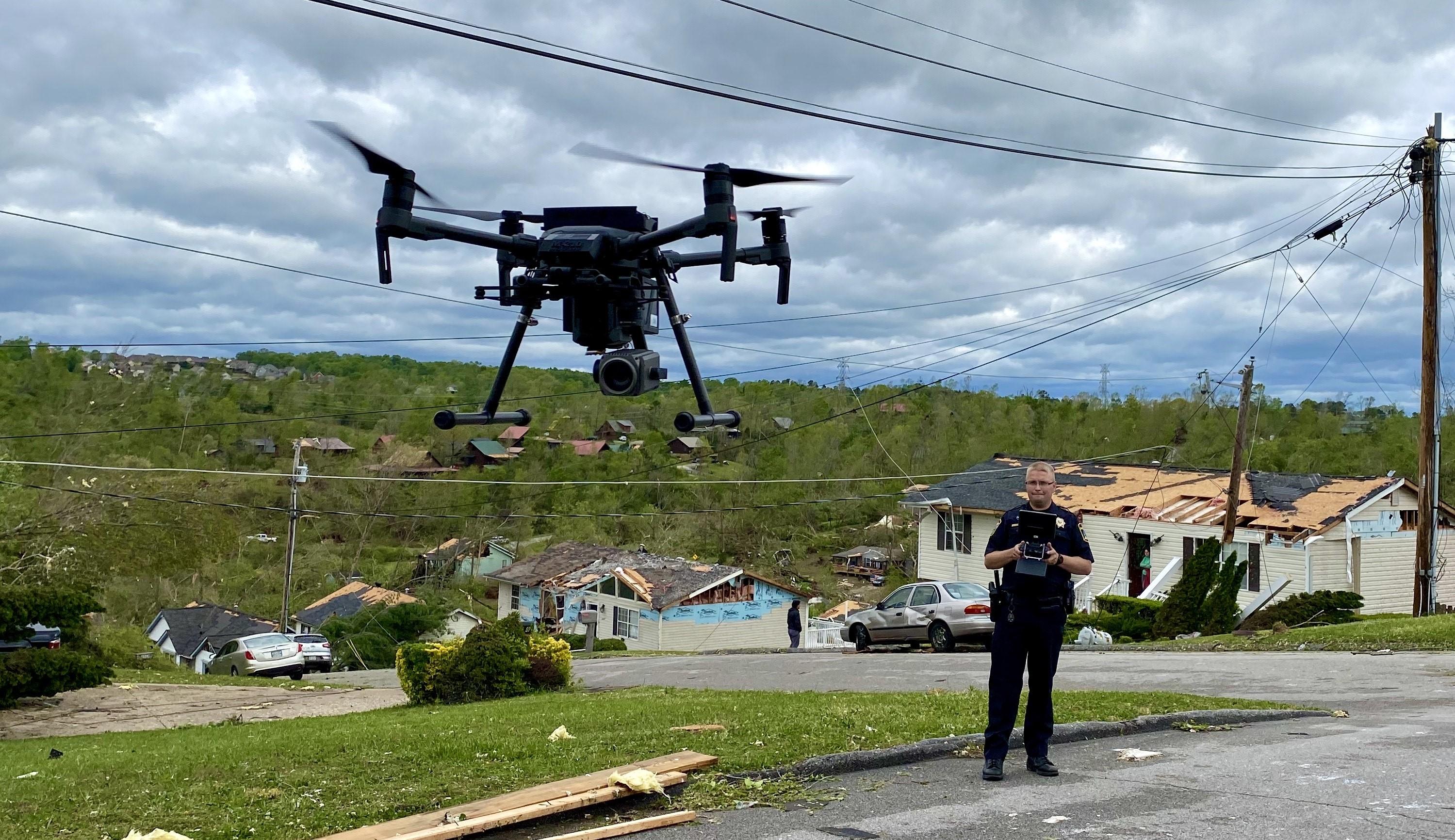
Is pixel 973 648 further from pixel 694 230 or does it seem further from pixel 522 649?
pixel 694 230

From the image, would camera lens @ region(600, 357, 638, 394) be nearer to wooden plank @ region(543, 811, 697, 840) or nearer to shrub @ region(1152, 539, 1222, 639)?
wooden plank @ region(543, 811, 697, 840)

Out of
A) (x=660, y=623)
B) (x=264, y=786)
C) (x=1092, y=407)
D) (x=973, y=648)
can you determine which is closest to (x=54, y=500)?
(x=660, y=623)

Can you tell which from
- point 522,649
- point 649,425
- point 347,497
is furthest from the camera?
point 347,497

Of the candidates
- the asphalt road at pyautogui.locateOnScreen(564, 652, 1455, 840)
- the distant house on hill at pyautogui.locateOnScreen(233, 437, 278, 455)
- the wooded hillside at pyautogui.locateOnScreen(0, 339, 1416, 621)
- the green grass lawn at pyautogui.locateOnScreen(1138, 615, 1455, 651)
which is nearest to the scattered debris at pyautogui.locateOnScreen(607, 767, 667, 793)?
the asphalt road at pyautogui.locateOnScreen(564, 652, 1455, 840)

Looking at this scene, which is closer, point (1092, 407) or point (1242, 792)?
point (1242, 792)

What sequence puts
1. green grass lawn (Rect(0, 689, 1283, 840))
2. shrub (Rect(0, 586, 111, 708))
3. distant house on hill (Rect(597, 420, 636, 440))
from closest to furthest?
1. green grass lawn (Rect(0, 689, 1283, 840))
2. shrub (Rect(0, 586, 111, 708))
3. distant house on hill (Rect(597, 420, 636, 440))

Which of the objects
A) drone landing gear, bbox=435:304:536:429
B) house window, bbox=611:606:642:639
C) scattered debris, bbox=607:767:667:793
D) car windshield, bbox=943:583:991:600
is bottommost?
house window, bbox=611:606:642:639

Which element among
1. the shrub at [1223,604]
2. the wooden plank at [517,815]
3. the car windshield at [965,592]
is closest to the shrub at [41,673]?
the car windshield at [965,592]
